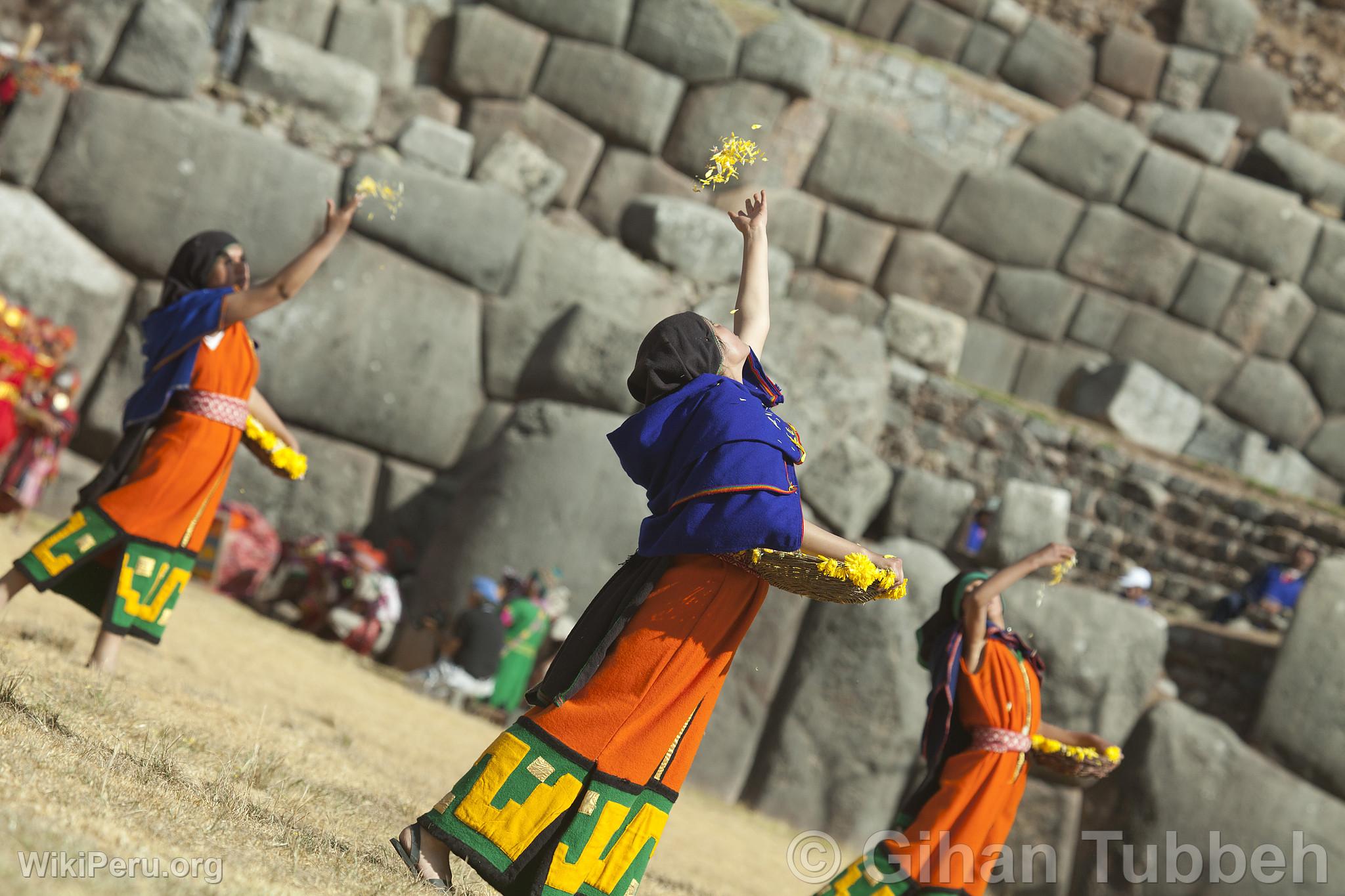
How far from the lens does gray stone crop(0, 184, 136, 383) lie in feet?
30.5

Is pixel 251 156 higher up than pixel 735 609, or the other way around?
pixel 735 609

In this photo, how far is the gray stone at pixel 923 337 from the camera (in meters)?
12.4

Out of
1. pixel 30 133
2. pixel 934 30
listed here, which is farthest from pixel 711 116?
pixel 30 133

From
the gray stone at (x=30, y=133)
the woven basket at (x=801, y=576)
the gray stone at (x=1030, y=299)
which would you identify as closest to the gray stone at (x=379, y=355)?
the gray stone at (x=30, y=133)

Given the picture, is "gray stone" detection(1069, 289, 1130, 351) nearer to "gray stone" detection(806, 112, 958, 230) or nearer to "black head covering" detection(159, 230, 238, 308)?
"gray stone" detection(806, 112, 958, 230)

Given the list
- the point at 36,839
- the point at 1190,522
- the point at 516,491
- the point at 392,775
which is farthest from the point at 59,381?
the point at 1190,522

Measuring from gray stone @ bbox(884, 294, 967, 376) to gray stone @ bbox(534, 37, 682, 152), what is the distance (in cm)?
311

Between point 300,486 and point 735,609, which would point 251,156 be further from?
point 735,609

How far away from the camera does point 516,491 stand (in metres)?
9.47

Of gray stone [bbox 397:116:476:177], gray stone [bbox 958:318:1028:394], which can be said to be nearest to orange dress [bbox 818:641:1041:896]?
gray stone [bbox 397:116:476:177]

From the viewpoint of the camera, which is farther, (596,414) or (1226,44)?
(1226,44)

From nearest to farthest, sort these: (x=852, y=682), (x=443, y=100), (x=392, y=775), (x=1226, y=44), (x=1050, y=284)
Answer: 1. (x=392, y=775)
2. (x=852, y=682)
3. (x=443, y=100)
4. (x=1050, y=284)
5. (x=1226, y=44)

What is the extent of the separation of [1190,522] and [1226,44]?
6908mm

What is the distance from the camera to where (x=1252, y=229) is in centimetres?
1367
